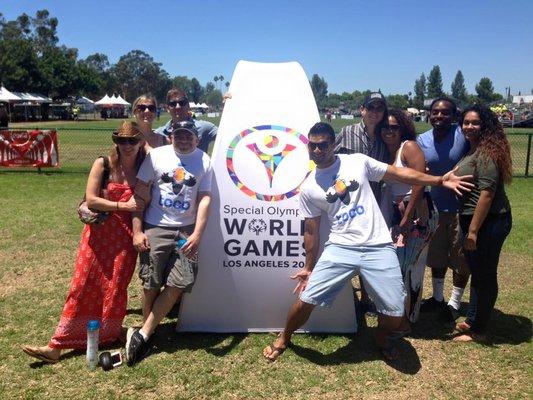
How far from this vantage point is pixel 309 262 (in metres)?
3.67

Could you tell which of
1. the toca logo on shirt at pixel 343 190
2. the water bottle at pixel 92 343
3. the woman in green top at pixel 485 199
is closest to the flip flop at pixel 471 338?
the woman in green top at pixel 485 199

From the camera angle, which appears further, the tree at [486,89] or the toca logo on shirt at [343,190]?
the tree at [486,89]

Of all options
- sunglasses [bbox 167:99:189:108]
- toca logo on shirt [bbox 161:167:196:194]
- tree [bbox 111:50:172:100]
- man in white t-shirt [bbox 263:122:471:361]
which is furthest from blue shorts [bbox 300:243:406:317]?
tree [bbox 111:50:172:100]

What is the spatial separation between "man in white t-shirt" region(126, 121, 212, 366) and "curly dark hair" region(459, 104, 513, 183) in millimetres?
2020

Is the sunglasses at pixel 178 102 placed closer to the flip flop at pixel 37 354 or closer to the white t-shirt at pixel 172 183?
the white t-shirt at pixel 172 183

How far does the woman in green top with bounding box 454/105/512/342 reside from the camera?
3564mm

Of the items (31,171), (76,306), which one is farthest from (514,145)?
(76,306)

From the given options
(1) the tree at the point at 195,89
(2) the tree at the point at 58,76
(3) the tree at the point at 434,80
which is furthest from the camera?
(1) the tree at the point at 195,89

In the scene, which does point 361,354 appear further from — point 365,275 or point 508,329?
point 508,329

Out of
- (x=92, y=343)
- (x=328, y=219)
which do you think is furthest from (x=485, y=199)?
(x=92, y=343)

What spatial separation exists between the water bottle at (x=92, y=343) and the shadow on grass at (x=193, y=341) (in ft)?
1.46

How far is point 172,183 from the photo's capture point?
362 centimetres

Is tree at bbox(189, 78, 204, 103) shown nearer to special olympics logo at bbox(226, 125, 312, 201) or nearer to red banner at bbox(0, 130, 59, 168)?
red banner at bbox(0, 130, 59, 168)

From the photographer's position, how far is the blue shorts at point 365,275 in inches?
135
